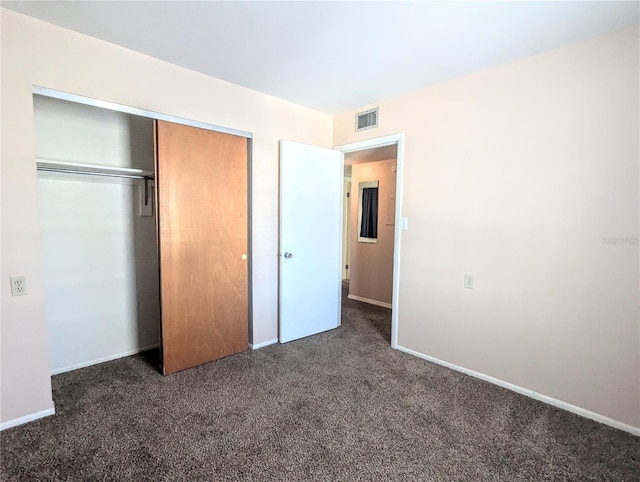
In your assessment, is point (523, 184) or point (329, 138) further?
point (329, 138)

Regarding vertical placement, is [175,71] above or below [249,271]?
above

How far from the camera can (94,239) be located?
9.14 ft

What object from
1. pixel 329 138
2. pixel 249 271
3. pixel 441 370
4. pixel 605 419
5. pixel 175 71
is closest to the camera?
pixel 605 419

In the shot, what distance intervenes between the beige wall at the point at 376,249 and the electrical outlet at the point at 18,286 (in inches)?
156

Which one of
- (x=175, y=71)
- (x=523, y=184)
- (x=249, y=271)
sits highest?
(x=175, y=71)

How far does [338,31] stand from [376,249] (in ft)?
10.9

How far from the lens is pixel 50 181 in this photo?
2.56 m

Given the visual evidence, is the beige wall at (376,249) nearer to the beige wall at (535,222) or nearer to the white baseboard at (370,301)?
the white baseboard at (370,301)

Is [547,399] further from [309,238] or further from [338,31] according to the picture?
[338,31]

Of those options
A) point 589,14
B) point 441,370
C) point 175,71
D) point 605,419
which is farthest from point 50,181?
point 605,419

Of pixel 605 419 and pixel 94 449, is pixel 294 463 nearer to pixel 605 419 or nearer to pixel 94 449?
pixel 94 449

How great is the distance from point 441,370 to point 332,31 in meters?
2.72

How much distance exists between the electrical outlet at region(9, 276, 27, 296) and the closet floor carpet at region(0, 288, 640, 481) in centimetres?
82

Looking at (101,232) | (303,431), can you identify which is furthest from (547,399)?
(101,232)
